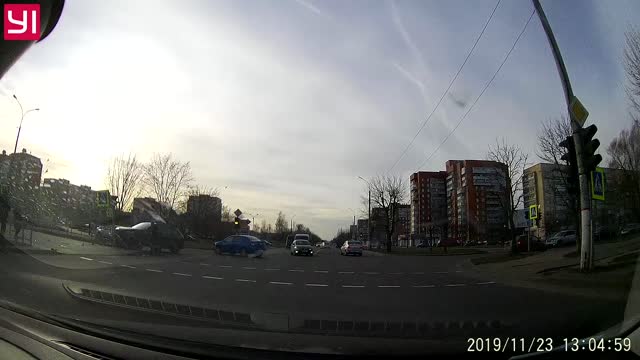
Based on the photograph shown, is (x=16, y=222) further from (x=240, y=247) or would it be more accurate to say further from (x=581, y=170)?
(x=581, y=170)

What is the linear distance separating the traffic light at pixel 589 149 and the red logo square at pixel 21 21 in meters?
13.2

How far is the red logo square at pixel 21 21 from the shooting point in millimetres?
5222

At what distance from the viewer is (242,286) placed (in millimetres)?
10547

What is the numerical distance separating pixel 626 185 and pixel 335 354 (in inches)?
1435

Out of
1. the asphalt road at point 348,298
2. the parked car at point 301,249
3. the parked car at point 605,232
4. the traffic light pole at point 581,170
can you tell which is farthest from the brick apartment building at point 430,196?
the asphalt road at point 348,298

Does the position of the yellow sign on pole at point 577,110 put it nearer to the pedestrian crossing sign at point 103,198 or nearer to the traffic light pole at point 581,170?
the traffic light pole at point 581,170

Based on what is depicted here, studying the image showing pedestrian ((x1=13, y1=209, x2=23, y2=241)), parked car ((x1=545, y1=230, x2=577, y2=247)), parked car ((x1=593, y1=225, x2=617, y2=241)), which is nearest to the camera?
pedestrian ((x1=13, y1=209, x2=23, y2=241))

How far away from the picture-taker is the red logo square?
522 centimetres

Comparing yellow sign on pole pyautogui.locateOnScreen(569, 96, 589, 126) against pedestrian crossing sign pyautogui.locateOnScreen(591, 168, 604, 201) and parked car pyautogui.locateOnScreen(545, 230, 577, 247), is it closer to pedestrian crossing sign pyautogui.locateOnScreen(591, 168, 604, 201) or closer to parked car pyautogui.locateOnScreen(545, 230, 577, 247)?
pedestrian crossing sign pyautogui.locateOnScreen(591, 168, 604, 201)

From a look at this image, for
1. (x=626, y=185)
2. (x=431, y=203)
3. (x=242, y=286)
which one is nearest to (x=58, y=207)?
(x=242, y=286)

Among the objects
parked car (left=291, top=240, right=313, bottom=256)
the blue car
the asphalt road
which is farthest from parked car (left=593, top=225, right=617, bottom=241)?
the asphalt road

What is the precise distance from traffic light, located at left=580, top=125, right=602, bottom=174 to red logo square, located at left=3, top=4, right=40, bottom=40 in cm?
1322

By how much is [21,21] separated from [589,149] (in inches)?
530

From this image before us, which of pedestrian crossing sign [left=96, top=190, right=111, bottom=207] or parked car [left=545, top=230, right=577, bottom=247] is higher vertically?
pedestrian crossing sign [left=96, top=190, right=111, bottom=207]
